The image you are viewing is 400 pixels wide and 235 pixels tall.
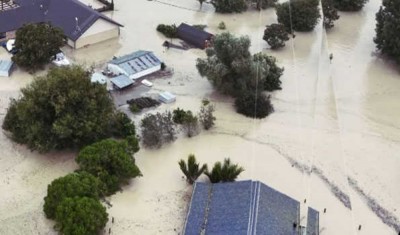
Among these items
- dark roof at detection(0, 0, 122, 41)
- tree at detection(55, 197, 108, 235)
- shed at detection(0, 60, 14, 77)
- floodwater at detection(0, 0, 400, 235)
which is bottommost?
floodwater at detection(0, 0, 400, 235)

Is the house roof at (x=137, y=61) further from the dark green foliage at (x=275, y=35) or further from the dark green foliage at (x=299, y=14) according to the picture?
the dark green foliage at (x=299, y=14)

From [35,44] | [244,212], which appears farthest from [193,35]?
[244,212]

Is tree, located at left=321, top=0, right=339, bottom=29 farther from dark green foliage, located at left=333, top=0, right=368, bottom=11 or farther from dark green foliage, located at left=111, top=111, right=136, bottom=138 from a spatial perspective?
dark green foliage, located at left=111, top=111, right=136, bottom=138

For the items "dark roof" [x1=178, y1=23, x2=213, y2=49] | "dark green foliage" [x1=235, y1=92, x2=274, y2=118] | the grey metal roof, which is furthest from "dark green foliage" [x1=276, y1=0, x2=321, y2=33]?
the grey metal roof

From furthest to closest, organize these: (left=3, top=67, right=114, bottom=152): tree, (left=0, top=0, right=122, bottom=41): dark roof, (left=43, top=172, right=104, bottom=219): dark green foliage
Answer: (left=0, top=0, right=122, bottom=41): dark roof
(left=3, top=67, right=114, bottom=152): tree
(left=43, top=172, right=104, bottom=219): dark green foliage

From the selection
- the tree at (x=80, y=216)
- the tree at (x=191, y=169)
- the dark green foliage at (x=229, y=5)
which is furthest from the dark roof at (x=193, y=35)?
the tree at (x=80, y=216)

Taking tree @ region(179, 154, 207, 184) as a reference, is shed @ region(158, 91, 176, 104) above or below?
below

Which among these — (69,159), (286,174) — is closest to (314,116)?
(286,174)
